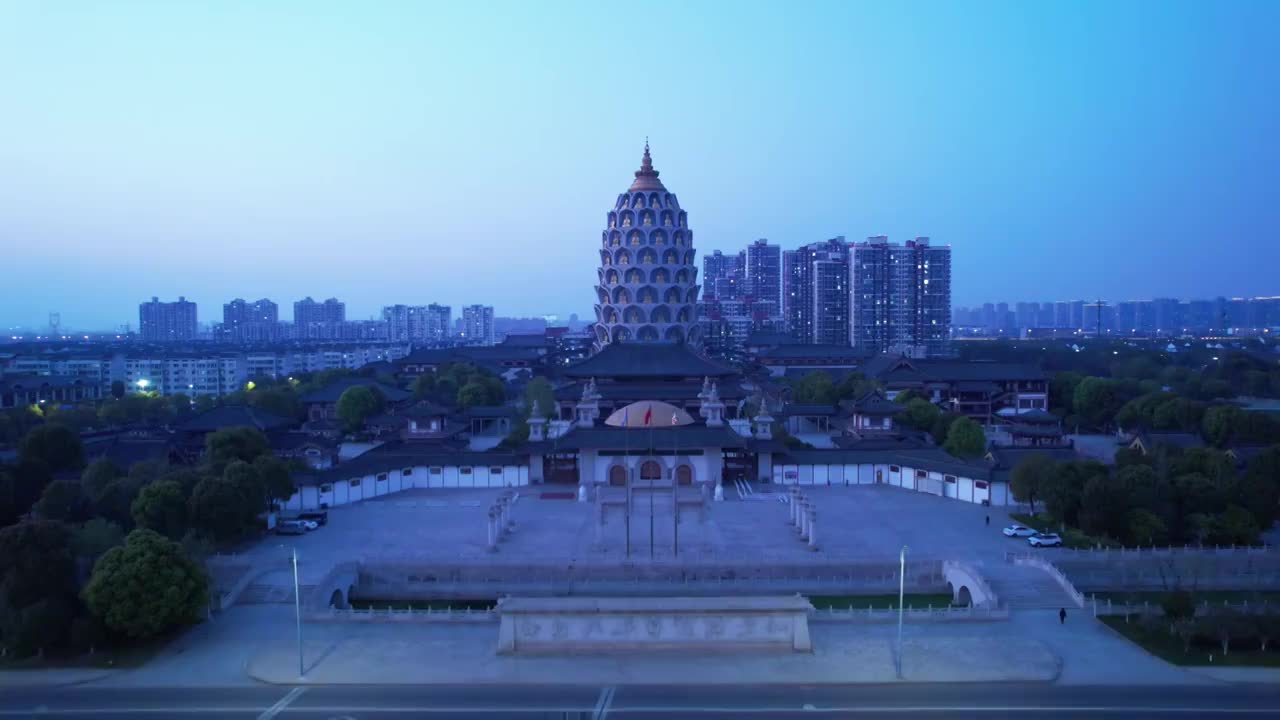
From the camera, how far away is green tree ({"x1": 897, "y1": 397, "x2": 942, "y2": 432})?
46.3m

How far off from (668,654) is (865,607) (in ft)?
21.5

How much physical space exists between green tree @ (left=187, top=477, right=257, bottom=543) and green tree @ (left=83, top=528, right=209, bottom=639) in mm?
6111

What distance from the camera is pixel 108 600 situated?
61.9 feet

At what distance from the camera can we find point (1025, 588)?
22406 millimetres

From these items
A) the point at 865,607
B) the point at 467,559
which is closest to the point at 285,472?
the point at 467,559

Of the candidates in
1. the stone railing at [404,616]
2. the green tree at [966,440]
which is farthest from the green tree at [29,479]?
the green tree at [966,440]

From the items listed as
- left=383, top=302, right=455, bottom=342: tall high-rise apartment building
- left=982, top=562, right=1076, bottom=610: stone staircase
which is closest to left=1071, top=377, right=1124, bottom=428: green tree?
left=982, top=562, right=1076, bottom=610: stone staircase

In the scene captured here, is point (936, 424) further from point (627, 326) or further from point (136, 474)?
point (136, 474)

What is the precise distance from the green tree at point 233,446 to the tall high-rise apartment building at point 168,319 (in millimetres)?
181435

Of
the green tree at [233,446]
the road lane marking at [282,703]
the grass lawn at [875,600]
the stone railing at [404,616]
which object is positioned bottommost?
the grass lawn at [875,600]

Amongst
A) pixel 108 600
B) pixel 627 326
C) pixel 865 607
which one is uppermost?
pixel 627 326

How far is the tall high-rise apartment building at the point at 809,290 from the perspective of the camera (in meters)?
104

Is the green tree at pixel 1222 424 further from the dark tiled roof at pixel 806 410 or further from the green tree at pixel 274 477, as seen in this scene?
the green tree at pixel 274 477

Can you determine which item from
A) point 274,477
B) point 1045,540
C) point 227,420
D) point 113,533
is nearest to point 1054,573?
point 1045,540
